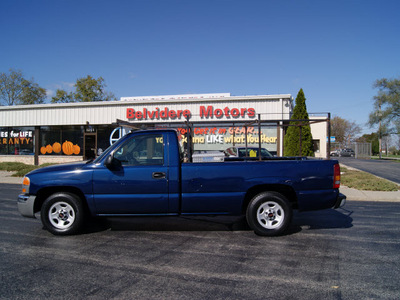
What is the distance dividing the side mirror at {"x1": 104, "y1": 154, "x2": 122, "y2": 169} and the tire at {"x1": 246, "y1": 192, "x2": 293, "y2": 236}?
2.43m

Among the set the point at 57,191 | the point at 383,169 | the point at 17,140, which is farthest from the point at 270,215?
the point at 17,140

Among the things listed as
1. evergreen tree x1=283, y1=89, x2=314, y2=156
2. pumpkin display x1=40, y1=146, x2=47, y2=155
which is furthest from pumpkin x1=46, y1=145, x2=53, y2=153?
evergreen tree x1=283, y1=89, x2=314, y2=156

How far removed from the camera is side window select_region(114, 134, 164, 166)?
533cm

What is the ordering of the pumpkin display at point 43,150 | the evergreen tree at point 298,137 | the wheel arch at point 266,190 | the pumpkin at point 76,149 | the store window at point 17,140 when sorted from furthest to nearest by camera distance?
the store window at point 17,140, the pumpkin display at point 43,150, the pumpkin at point 76,149, the evergreen tree at point 298,137, the wheel arch at point 266,190

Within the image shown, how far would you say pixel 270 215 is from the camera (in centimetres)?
539

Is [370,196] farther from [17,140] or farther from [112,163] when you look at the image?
[17,140]

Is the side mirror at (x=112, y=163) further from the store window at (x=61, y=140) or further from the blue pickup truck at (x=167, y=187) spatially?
the store window at (x=61, y=140)

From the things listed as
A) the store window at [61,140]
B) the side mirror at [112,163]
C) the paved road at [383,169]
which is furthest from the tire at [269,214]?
the store window at [61,140]

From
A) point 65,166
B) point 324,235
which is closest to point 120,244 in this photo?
point 65,166

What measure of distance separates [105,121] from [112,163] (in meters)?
18.4

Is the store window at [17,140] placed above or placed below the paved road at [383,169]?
above

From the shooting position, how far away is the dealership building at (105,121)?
20234mm

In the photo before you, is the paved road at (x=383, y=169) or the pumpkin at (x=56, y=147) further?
the pumpkin at (x=56, y=147)

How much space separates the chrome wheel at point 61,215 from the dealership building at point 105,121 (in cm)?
1452
